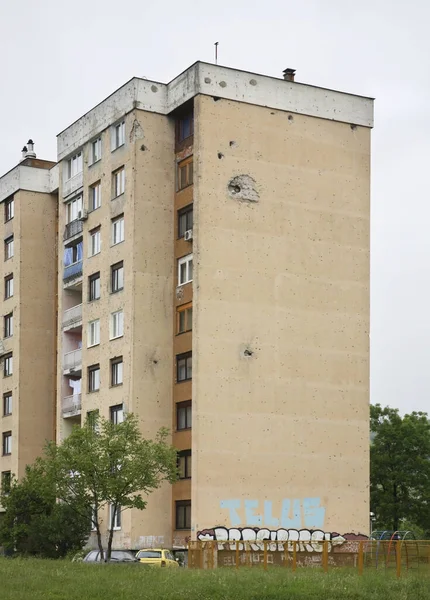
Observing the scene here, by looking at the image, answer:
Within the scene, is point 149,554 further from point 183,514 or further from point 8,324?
point 8,324

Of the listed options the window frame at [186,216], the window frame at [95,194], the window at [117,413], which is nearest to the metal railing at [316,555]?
the window at [117,413]

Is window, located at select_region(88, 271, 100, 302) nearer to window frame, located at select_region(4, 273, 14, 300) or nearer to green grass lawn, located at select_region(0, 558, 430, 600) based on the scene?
window frame, located at select_region(4, 273, 14, 300)

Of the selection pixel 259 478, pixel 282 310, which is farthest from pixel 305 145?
pixel 259 478

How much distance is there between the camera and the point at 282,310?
65.6m

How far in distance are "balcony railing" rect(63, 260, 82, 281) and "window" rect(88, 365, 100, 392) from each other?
601cm

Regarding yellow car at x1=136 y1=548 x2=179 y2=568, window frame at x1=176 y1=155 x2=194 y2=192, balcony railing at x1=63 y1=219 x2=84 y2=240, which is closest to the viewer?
yellow car at x1=136 y1=548 x2=179 y2=568

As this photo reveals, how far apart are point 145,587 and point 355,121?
36090 mm

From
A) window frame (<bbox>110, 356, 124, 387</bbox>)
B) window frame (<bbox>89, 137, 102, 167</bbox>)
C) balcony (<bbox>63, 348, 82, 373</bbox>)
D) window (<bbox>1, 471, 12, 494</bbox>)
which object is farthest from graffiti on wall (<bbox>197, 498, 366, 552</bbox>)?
window frame (<bbox>89, 137, 102, 167</bbox>)

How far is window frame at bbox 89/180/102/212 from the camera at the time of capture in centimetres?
7050

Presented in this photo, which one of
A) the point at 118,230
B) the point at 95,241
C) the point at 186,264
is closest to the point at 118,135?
the point at 118,230

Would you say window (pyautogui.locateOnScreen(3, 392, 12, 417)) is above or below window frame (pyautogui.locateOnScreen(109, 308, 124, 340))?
below

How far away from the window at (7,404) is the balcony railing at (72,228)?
1173 centimetres

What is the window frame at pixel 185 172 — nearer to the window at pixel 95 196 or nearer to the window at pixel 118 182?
the window at pixel 118 182

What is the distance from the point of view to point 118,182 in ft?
225
